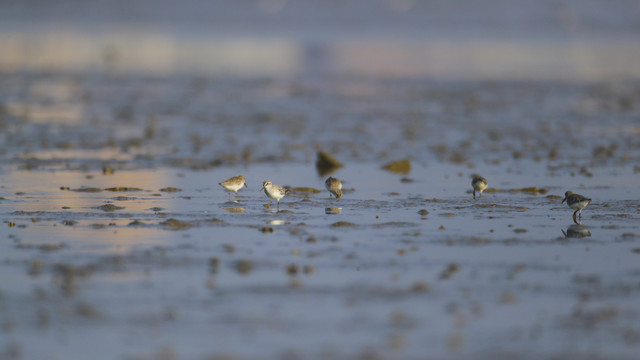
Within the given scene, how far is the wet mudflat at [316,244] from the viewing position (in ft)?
30.7

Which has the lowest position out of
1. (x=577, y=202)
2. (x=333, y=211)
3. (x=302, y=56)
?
(x=333, y=211)

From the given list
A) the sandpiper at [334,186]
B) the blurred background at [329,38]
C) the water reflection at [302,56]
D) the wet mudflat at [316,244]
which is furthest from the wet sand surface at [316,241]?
the blurred background at [329,38]

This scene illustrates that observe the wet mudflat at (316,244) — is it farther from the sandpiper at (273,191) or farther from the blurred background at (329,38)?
the blurred background at (329,38)

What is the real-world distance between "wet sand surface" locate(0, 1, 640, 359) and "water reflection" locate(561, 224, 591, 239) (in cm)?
8

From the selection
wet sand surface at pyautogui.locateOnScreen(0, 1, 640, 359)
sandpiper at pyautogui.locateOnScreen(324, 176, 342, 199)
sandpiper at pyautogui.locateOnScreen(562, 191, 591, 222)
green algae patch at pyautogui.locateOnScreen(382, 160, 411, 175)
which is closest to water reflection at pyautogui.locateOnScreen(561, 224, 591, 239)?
wet sand surface at pyautogui.locateOnScreen(0, 1, 640, 359)

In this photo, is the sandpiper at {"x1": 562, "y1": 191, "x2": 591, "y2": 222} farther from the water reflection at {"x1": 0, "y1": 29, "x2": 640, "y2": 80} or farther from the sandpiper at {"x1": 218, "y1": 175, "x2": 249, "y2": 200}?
the water reflection at {"x1": 0, "y1": 29, "x2": 640, "y2": 80}

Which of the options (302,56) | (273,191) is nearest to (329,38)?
(302,56)

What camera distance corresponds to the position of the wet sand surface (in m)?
9.36

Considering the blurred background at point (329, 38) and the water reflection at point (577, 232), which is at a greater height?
the blurred background at point (329, 38)

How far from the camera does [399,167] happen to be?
21.2 m

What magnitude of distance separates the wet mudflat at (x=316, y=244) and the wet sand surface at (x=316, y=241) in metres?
0.04

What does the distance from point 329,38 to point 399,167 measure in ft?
241

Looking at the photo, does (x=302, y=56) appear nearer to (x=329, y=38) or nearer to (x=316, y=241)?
(x=329, y=38)

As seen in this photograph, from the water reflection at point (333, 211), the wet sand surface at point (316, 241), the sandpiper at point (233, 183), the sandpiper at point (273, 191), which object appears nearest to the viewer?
the wet sand surface at point (316, 241)
